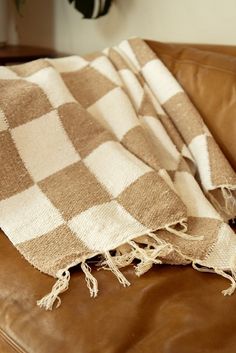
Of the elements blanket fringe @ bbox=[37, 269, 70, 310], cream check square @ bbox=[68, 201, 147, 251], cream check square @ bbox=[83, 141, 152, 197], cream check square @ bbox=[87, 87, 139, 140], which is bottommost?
blanket fringe @ bbox=[37, 269, 70, 310]

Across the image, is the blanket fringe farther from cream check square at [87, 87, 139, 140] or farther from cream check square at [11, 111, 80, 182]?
cream check square at [87, 87, 139, 140]

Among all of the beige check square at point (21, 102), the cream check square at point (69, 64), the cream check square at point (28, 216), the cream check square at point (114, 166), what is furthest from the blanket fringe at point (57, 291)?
the cream check square at point (69, 64)

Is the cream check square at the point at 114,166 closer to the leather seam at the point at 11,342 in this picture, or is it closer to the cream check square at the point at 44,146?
the cream check square at the point at 44,146

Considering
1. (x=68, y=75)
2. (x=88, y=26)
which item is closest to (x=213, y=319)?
(x=68, y=75)

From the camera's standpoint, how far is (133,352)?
25.3 inches

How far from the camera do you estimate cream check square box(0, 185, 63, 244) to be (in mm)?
895

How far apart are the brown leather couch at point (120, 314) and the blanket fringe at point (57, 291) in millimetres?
10

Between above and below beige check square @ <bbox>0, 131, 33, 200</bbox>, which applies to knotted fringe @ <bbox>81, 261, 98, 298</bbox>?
below

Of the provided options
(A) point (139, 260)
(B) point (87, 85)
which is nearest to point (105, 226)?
(A) point (139, 260)

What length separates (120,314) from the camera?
0.71 meters

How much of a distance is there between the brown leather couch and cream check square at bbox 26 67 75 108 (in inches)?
14.5

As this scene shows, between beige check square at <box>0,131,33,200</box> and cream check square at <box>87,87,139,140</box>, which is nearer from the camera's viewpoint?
beige check square at <box>0,131,33,200</box>

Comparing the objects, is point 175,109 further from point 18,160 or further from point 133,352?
point 133,352

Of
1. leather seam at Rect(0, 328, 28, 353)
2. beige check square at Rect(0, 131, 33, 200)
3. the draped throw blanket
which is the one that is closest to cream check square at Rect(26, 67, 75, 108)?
the draped throw blanket
